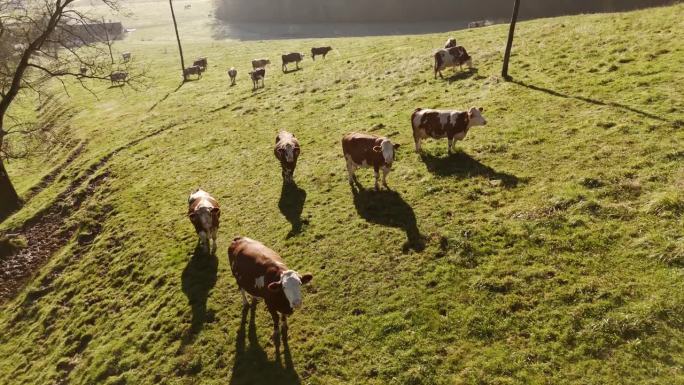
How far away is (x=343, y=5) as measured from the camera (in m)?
101

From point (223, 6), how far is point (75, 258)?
133726mm

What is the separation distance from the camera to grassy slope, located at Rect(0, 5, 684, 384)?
9172mm

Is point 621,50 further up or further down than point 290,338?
further up

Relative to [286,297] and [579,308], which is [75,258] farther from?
[579,308]

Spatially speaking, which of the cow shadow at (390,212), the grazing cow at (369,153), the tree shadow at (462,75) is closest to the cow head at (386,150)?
the grazing cow at (369,153)

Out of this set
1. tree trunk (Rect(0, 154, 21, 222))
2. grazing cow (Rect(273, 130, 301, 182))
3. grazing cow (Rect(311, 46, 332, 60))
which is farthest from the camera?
grazing cow (Rect(311, 46, 332, 60))

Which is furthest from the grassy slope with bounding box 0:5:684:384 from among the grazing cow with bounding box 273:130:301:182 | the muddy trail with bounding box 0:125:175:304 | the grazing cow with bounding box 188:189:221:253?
the muddy trail with bounding box 0:125:175:304

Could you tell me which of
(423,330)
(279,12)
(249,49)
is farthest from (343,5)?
(423,330)

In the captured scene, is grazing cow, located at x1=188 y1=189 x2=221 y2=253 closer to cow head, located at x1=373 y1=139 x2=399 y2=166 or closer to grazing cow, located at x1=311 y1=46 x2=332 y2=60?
cow head, located at x1=373 y1=139 x2=399 y2=166

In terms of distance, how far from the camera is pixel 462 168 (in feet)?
50.8

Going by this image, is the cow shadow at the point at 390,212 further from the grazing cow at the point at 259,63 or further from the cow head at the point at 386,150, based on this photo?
the grazing cow at the point at 259,63

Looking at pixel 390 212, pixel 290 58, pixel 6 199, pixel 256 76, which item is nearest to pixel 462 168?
pixel 390 212

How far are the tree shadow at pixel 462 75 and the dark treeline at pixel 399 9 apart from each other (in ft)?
112

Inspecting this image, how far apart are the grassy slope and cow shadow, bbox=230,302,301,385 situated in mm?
43
